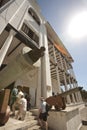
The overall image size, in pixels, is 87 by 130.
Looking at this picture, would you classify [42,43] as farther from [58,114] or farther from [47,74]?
[58,114]

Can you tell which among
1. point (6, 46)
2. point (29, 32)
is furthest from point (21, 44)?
point (6, 46)

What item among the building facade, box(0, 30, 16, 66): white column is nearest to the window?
the building facade

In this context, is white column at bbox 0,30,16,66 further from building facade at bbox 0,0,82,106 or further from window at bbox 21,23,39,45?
window at bbox 21,23,39,45

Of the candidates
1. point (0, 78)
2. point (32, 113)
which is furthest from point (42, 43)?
point (0, 78)

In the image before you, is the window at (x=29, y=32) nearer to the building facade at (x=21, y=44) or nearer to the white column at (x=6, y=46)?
the building facade at (x=21, y=44)

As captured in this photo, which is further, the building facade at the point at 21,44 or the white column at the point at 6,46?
the white column at the point at 6,46

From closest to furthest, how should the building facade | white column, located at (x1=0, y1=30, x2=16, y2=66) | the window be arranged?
the building facade, white column, located at (x1=0, y1=30, x2=16, y2=66), the window

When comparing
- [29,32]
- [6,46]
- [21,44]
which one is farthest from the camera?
[29,32]

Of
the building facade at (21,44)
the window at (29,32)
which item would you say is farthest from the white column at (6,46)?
the window at (29,32)

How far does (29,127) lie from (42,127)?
0.83m

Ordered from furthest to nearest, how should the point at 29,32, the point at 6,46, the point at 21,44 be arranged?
the point at 29,32
the point at 21,44
the point at 6,46

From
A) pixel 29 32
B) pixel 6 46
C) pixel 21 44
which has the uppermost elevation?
pixel 29 32

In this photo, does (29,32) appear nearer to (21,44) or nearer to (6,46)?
(21,44)

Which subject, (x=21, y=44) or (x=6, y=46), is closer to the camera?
(x=6, y=46)
